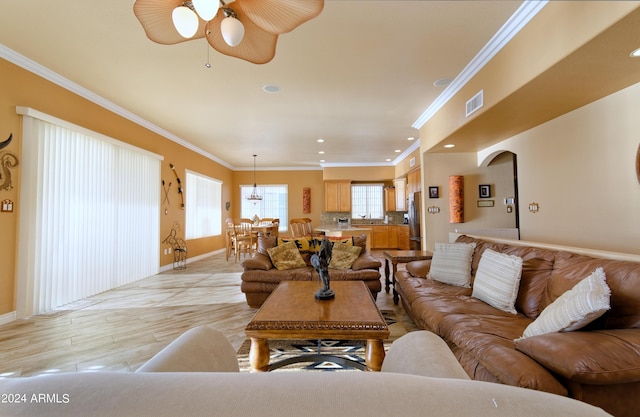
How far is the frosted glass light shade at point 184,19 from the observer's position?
5.26ft

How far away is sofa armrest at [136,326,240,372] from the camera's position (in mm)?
841

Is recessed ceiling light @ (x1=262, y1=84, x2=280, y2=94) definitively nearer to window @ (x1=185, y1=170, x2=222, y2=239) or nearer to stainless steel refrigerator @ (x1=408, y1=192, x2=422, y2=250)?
window @ (x1=185, y1=170, x2=222, y2=239)

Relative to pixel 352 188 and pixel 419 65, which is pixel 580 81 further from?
pixel 352 188

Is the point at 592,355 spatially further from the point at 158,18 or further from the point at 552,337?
the point at 158,18

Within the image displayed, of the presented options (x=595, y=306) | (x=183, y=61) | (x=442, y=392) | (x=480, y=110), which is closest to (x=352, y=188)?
(x=480, y=110)

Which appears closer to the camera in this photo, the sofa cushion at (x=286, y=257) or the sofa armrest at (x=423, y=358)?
the sofa armrest at (x=423, y=358)

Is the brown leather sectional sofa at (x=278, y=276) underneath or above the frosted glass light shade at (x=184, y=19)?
underneath

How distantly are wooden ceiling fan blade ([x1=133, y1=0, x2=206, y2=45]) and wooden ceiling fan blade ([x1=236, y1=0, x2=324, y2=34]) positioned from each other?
39 cm

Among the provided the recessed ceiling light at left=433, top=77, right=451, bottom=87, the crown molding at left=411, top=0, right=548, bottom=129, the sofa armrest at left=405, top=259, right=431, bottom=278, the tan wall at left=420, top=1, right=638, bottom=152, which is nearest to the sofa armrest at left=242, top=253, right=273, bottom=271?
the sofa armrest at left=405, top=259, right=431, bottom=278

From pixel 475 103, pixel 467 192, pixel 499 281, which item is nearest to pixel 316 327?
pixel 499 281

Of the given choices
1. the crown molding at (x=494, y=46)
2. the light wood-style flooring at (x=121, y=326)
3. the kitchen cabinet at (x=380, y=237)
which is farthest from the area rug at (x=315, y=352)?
the kitchen cabinet at (x=380, y=237)

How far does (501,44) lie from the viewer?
8.75 feet

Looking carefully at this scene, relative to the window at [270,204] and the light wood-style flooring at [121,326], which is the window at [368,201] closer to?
the window at [270,204]

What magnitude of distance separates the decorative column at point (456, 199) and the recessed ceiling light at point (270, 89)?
3.40m
